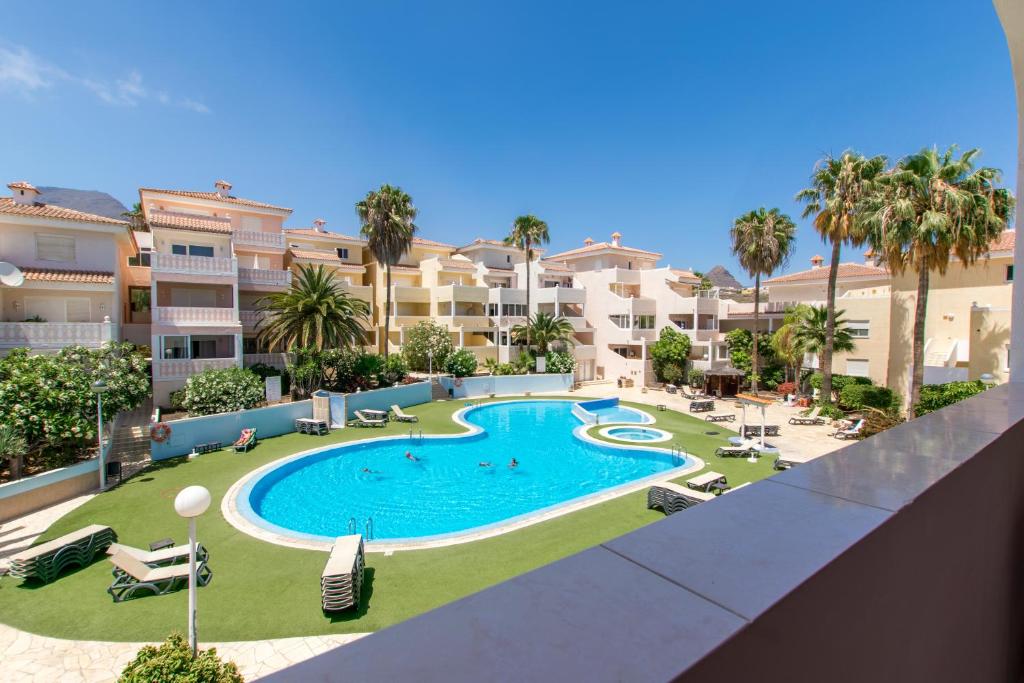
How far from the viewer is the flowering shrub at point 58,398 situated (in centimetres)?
1488

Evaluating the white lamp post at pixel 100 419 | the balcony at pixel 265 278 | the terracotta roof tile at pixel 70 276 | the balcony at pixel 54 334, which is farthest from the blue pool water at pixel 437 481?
the terracotta roof tile at pixel 70 276

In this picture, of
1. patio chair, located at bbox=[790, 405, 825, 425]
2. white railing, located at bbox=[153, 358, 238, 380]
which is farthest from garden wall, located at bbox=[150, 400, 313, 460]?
patio chair, located at bbox=[790, 405, 825, 425]

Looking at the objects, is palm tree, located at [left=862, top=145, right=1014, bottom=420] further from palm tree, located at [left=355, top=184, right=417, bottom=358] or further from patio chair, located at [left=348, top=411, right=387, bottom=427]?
palm tree, located at [left=355, top=184, right=417, bottom=358]

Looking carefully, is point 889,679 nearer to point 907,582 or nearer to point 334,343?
point 907,582

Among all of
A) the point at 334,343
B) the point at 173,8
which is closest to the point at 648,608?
the point at 173,8

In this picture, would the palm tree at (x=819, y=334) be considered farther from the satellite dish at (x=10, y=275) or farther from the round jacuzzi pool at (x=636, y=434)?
the satellite dish at (x=10, y=275)

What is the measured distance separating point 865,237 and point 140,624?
3410 centimetres

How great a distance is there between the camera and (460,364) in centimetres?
3734

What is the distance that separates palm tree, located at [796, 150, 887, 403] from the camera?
28.2 meters

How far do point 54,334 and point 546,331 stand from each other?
1215 inches

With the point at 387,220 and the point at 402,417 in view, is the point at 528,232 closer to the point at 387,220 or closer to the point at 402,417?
the point at 387,220

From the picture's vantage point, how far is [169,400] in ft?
80.5

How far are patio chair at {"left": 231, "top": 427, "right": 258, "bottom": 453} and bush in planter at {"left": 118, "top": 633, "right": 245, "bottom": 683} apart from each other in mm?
15600

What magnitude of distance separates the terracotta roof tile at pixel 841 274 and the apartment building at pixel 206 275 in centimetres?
4387
